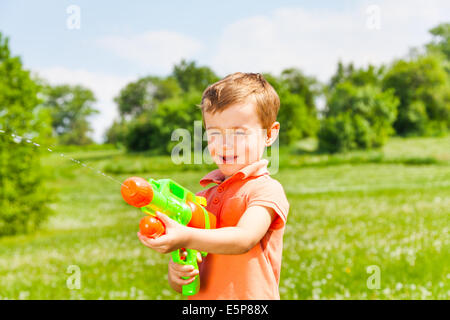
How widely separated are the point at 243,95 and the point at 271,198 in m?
0.47

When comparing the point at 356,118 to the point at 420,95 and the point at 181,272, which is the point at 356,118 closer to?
the point at 420,95

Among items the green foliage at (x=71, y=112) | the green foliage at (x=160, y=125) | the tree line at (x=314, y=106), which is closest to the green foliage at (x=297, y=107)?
the tree line at (x=314, y=106)

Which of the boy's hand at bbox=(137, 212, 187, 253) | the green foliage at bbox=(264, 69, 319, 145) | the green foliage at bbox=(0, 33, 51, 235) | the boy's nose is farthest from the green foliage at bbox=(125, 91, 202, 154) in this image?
the boy's hand at bbox=(137, 212, 187, 253)

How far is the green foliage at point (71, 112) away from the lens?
26.6 m

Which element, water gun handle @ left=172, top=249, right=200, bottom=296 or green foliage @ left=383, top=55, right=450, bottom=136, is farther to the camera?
green foliage @ left=383, top=55, right=450, bottom=136

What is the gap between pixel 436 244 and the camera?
301 inches

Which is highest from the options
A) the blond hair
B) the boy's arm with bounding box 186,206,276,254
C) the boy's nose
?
the blond hair

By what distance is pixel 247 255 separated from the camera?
2123 millimetres

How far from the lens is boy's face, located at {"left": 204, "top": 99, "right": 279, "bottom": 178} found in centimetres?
208

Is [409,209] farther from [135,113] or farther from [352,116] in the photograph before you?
[135,113]

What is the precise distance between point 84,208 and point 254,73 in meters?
17.5

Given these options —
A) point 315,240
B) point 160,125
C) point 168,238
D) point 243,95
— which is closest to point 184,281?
point 168,238

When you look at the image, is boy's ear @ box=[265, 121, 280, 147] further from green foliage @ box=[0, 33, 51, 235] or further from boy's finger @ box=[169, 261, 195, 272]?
green foliage @ box=[0, 33, 51, 235]

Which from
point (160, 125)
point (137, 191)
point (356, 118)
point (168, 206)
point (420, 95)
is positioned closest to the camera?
point (137, 191)
